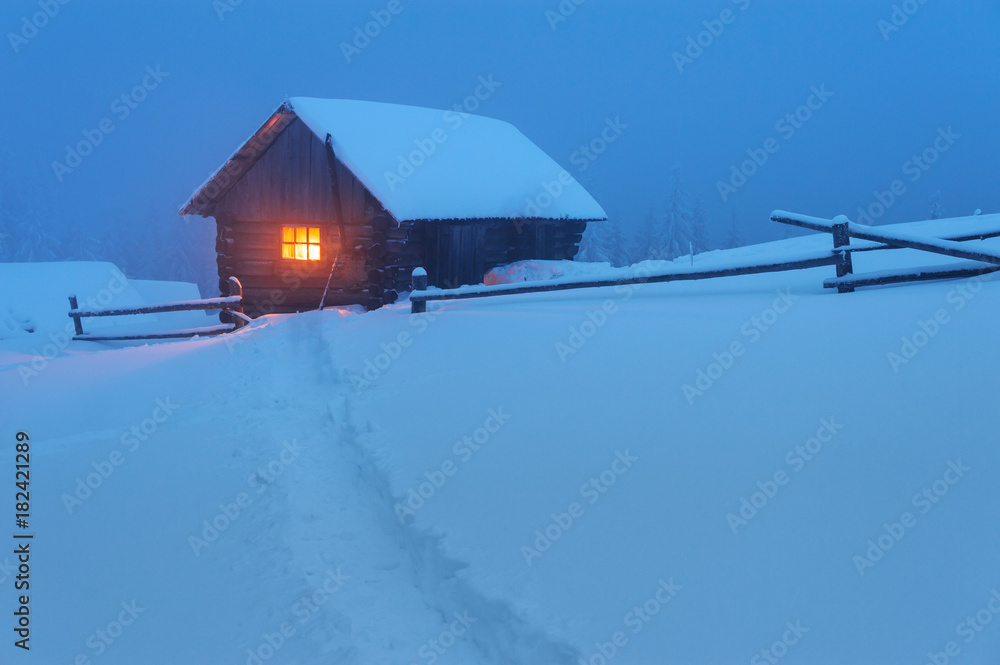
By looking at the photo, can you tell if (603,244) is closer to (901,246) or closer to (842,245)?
(842,245)

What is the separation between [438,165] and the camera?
15164 millimetres

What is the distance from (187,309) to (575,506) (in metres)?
11.4

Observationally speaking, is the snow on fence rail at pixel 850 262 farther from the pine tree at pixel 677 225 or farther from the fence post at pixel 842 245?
the pine tree at pixel 677 225

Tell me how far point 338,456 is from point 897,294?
5637 mm

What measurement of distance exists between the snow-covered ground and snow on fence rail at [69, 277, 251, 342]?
5.84m

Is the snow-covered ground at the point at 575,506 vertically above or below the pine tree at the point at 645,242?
below

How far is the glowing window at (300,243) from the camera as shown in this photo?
1486 cm

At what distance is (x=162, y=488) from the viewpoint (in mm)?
4379

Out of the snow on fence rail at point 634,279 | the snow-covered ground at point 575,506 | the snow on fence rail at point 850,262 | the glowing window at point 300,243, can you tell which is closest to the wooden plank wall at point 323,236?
the glowing window at point 300,243

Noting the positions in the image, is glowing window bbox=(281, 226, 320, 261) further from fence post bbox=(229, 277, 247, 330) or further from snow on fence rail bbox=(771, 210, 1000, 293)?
snow on fence rail bbox=(771, 210, 1000, 293)

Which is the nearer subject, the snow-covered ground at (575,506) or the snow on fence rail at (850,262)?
the snow-covered ground at (575,506)

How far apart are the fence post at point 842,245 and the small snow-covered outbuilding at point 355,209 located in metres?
8.83

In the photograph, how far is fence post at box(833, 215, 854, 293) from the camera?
6320 mm

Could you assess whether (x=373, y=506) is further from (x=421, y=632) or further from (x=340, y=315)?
(x=340, y=315)
